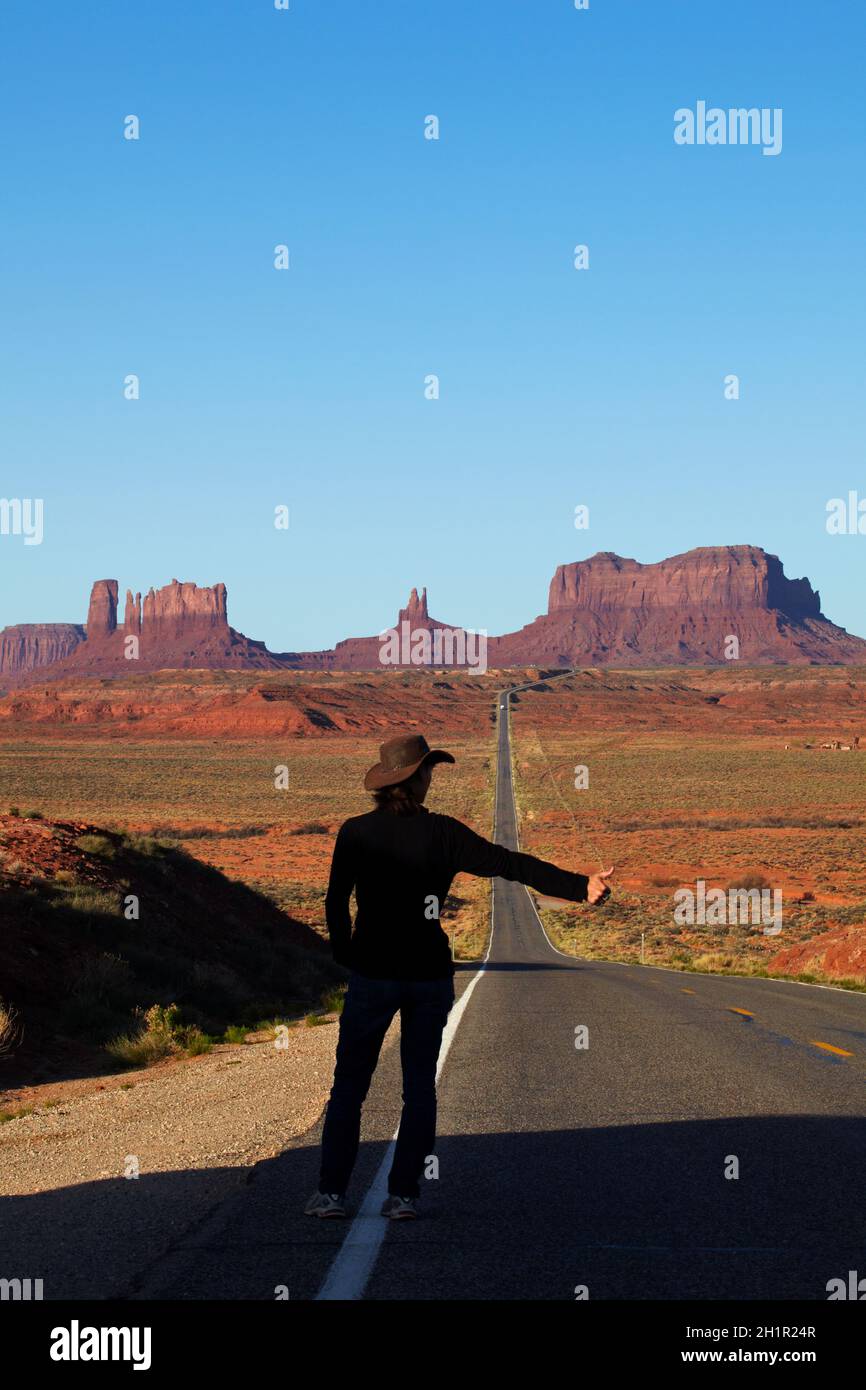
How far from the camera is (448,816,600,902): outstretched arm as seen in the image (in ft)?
18.0

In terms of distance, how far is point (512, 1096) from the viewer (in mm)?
8750

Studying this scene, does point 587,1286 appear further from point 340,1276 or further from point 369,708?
point 369,708

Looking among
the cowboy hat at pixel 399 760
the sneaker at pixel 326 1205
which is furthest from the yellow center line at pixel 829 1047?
the cowboy hat at pixel 399 760

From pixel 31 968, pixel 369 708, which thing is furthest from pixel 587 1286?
pixel 369 708

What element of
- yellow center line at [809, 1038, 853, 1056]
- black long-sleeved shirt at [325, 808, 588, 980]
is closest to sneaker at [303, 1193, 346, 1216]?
black long-sleeved shirt at [325, 808, 588, 980]

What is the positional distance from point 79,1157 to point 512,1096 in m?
2.83

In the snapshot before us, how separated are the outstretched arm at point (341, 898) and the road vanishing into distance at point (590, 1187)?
116cm

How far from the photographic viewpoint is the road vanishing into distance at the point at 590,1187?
476 centimetres

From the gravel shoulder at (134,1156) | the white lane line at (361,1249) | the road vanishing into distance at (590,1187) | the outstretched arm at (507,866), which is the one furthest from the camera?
the outstretched arm at (507,866)

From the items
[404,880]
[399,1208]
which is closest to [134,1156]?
[399,1208]

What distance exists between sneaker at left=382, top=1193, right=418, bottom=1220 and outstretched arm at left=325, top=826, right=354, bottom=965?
1.03m

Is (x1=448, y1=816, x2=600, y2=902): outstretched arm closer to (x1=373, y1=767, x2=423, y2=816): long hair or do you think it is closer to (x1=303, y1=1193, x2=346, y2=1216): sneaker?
(x1=373, y1=767, x2=423, y2=816): long hair

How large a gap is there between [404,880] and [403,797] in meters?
0.36

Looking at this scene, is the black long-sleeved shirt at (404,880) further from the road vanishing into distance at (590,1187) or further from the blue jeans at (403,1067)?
the road vanishing into distance at (590,1187)
